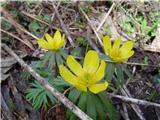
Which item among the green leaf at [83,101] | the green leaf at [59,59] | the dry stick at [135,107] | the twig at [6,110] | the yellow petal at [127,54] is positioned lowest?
the dry stick at [135,107]

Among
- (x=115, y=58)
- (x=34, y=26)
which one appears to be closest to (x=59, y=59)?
(x=115, y=58)

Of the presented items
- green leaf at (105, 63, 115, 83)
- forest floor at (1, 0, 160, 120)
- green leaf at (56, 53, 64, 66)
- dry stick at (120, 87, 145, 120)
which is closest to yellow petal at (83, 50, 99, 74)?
green leaf at (105, 63, 115, 83)

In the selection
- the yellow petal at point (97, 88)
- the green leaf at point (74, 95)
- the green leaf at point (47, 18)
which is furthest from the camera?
the green leaf at point (47, 18)

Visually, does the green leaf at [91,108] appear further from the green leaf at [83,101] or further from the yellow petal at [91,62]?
the yellow petal at [91,62]

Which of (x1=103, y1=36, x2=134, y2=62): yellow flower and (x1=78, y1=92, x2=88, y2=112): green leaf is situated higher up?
(x1=103, y1=36, x2=134, y2=62): yellow flower

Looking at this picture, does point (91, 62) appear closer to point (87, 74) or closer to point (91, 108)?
point (87, 74)

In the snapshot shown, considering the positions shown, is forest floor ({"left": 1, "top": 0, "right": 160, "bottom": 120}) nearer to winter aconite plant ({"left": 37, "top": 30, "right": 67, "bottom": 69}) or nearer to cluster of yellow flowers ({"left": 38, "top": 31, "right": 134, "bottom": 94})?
winter aconite plant ({"left": 37, "top": 30, "right": 67, "bottom": 69})

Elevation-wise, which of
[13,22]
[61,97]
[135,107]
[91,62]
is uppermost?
[13,22]

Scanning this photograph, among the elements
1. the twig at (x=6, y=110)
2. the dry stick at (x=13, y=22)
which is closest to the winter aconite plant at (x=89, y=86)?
the twig at (x=6, y=110)

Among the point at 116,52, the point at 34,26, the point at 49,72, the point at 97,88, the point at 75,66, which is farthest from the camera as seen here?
the point at 34,26

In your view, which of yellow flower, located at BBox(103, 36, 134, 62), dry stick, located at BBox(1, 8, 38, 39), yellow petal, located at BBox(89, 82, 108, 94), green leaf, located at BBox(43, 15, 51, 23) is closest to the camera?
yellow petal, located at BBox(89, 82, 108, 94)
